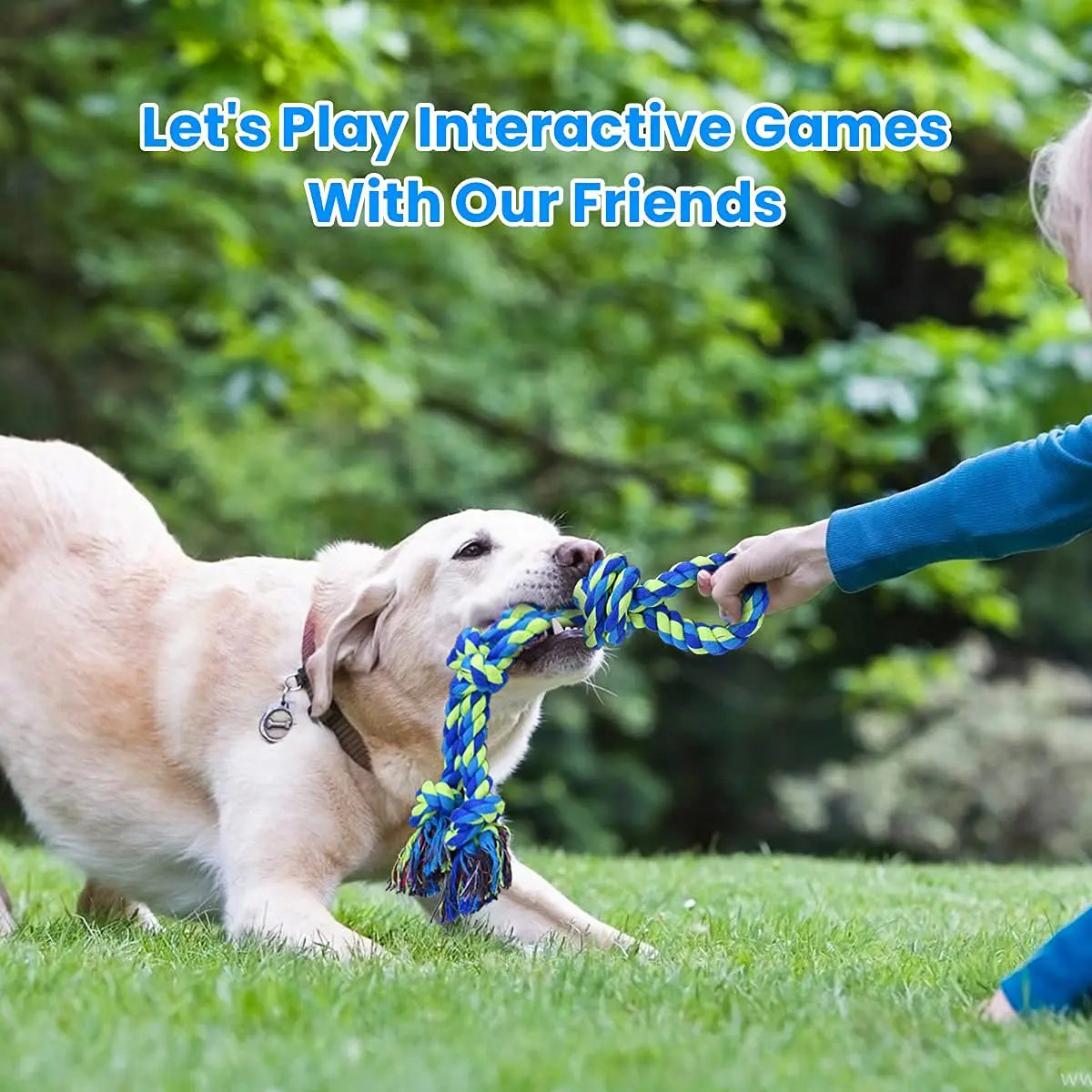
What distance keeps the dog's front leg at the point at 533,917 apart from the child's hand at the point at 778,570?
88 centimetres

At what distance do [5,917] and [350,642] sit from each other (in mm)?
1059

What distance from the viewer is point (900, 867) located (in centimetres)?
631

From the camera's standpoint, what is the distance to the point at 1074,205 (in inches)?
Answer: 119

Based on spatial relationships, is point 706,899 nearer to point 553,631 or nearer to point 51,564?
point 553,631

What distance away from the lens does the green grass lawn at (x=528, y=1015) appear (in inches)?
95.6

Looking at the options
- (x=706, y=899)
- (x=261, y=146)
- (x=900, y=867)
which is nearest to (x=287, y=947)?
(x=706, y=899)

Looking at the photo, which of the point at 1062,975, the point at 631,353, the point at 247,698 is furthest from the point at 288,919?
the point at 631,353

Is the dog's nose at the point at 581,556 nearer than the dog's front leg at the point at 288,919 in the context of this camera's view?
No

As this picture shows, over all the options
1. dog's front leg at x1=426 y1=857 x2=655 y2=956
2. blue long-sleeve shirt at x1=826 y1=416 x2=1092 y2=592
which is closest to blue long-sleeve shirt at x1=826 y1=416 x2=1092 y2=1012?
blue long-sleeve shirt at x1=826 y1=416 x2=1092 y2=592

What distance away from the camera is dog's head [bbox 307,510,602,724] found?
3.92 m

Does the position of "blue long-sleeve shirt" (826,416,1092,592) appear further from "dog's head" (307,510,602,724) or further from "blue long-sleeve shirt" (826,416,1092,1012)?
"dog's head" (307,510,602,724)

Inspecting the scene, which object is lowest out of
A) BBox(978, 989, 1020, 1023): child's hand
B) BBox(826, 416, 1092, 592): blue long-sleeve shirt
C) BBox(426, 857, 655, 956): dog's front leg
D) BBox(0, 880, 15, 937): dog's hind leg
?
BBox(0, 880, 15, 937): dog's hind leg

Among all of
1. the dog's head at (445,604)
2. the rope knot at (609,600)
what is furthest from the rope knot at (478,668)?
the rope knot at (609,600)

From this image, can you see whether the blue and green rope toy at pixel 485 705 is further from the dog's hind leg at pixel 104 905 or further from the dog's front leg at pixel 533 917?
the dog's hind leg at pixel 104 905
